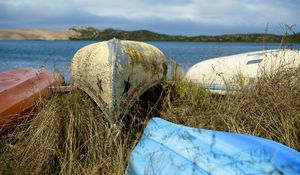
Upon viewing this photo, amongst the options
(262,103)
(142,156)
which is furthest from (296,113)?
(142,156)

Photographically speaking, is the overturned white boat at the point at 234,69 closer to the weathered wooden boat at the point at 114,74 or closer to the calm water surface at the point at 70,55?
the calm water surface at the point at 70,55

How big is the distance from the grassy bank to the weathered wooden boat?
196 millimetres

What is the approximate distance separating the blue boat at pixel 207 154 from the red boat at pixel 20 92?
2.17 meters

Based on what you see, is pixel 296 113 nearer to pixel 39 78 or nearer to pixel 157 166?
pixel 157 166

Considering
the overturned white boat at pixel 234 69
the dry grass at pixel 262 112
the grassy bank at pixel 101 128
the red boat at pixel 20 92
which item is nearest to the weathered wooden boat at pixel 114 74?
the grassy bank at pixel 101 128

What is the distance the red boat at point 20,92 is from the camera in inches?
218

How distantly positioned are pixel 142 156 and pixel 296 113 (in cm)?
171

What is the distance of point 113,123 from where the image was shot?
5.20 meters

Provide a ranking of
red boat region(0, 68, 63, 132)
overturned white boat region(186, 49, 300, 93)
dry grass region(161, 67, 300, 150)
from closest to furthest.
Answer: dry grass region(161, 67, 300, 150)
red boat region(0, 68, 63, 132)
overturned white boat region(186, 49, 300, 93)

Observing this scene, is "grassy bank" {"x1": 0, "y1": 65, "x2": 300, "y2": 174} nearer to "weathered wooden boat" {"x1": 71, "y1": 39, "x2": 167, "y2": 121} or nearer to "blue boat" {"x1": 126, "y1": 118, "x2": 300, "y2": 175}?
"weathered wooden boat" {"x1": 71, "y1": 39, "x2": 167, "y2": 121}

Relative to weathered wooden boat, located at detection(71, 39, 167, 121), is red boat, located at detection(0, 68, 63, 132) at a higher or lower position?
lower

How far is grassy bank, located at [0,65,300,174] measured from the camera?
4477 millimetres

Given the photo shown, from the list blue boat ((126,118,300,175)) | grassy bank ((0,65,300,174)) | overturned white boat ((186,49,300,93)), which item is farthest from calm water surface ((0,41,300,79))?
blue boat ((126,118,300,175))

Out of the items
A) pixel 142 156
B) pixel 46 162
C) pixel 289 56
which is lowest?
pixel 46 162
